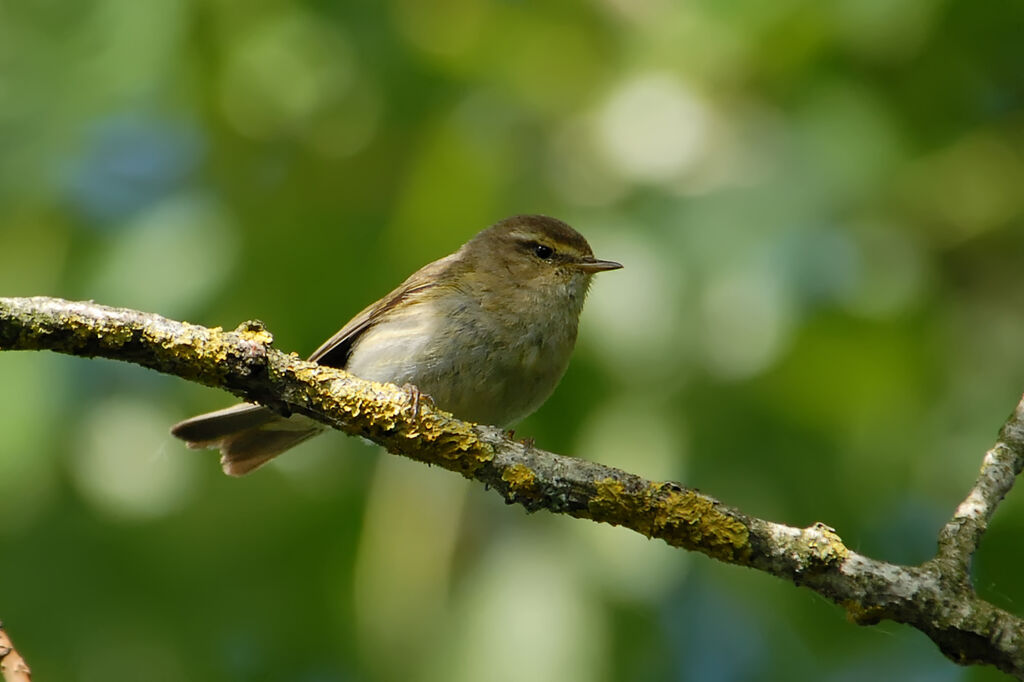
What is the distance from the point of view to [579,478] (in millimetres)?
→ 3230

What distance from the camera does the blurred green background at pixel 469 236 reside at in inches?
161

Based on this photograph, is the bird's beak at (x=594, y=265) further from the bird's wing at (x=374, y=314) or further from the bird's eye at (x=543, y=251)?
the bird's wing at (x=374, y=314)

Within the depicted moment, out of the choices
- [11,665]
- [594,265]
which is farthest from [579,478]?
[594,265]

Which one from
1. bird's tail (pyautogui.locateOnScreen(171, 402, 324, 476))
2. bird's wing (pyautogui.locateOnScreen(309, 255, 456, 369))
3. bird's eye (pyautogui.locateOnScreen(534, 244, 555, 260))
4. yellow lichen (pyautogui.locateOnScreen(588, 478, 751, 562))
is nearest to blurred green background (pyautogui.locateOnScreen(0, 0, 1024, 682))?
bird's tail (pyautogui.locateOnScreen(171, 402, 324, 476))

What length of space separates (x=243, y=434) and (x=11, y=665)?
119 inches

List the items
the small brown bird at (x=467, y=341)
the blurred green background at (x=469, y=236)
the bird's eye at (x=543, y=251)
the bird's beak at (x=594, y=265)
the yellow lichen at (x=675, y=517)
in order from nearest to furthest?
1. the yellow lichen at (x=675, y=517)
2. the blurred green background at (x=469, y=236)
3. the small brown bird at (x=467, y=341)
4. the bird's beak at (x=594, y=265)
5. the bird's eye at (x=543, y=251)

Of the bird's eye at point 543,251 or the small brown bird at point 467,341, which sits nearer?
the small brown bird at point 467,341

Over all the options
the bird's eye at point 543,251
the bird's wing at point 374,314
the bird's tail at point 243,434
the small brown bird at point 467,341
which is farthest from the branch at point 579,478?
the bird's eye at point 543,251

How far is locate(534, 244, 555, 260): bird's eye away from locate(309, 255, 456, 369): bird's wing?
42cm

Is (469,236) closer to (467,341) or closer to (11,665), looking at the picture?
(467,341)

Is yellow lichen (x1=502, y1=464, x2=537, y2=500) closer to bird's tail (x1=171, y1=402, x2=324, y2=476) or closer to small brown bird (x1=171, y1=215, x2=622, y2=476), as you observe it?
small brown bird (x1=171, y1=215, x2=622, y2=476)

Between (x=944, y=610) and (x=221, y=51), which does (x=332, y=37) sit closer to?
(x=221, y=51)

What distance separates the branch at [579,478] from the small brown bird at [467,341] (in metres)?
1.32

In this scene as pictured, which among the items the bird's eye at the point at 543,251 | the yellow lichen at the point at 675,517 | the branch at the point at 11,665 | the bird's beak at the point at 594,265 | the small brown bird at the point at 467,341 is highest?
the bird's eye at the point at 543,251
